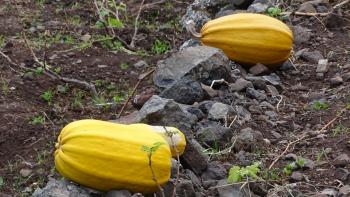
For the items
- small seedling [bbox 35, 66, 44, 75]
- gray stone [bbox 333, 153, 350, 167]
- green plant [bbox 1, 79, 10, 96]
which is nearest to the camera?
gray stone [bbox 333, 153, 350, 167]

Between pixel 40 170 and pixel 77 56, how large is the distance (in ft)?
7.93

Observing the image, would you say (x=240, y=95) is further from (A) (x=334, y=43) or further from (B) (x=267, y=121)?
(A) (x=334, y=43)

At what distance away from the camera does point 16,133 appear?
5207 mm

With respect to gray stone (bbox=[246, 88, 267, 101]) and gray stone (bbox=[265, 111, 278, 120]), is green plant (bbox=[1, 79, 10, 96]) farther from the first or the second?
gray stone (bbox=[265, 111, 278, 120])

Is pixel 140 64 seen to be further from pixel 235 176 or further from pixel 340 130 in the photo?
pixel 235 176

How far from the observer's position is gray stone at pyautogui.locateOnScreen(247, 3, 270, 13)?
23.7 feet

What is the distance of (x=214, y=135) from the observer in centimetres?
482

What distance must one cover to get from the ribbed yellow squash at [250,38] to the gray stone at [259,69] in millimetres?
46

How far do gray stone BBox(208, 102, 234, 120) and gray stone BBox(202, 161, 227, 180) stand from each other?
70cm

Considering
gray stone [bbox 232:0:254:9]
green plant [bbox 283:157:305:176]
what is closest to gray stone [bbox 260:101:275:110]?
green plant [bbox 283:157:305:176]

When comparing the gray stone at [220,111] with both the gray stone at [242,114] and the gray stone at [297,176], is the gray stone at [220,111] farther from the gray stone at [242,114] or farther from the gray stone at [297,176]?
the gray stone at [297,176]

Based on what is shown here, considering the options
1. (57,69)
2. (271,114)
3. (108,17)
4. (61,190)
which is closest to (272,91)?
(271,114)

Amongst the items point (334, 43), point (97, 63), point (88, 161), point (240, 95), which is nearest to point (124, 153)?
point (88, 161)

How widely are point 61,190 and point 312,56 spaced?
3263mm
